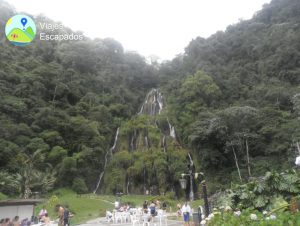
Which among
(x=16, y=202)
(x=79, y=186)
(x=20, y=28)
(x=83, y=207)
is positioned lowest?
(x=83, y=207)

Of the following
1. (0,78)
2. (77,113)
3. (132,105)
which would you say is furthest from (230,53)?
(0,78)

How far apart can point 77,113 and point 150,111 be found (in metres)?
10.9

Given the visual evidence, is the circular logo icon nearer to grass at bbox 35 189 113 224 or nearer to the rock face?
grass at bbox 35 189 113 224

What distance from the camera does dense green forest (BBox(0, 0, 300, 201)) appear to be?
92.1ft

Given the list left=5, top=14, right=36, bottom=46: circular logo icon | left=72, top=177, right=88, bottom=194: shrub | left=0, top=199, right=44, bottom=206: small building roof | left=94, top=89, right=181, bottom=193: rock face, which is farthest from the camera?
left=94, top=89, right=181, bottom=193: rock face

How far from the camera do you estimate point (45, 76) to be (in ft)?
137

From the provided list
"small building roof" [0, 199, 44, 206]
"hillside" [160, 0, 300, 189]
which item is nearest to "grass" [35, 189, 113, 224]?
"small building roof" [0, 199, 44, 206]

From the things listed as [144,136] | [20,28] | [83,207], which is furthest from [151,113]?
[83,207]

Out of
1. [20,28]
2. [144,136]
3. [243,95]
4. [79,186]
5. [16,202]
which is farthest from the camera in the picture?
[243,95]

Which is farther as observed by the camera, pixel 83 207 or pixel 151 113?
pixel 151 113

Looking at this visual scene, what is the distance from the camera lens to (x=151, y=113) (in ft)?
145

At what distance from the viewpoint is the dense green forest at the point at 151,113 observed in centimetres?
2806

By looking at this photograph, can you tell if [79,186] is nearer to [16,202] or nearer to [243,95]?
[16,202]

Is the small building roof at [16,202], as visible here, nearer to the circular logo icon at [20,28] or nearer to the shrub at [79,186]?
the circular logo icon at [20,28]
